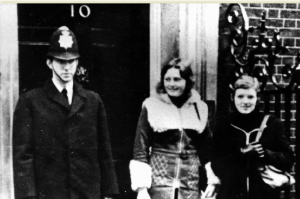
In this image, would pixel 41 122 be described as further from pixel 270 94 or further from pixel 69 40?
pixel 270 94

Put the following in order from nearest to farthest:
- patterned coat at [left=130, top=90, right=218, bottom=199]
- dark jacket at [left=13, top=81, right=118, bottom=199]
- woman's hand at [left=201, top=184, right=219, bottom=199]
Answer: dark jacket at [left=13, top=81, right=118, bottom=199] < patterned coat at [left=130, top=90, right=218, bottom=199] < woman's hand at [left=201, top=184, right=219, bottom=199]

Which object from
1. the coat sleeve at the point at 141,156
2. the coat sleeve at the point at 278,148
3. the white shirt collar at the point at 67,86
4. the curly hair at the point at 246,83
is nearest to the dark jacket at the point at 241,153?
the coat sleeve at the point at 278,148

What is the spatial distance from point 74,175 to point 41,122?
1.87 ft

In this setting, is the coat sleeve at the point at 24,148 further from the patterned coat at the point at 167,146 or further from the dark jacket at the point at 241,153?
the dark jacket at the point at 241,153

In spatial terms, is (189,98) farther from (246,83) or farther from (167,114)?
(246,83)

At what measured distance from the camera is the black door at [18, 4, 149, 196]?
12.4ft

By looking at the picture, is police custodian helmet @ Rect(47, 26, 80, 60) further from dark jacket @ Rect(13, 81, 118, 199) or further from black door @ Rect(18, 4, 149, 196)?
dark jacket @ Rect(13, 81, 118, 199)

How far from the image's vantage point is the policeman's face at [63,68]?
12.4 feet

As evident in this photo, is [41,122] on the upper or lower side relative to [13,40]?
lower

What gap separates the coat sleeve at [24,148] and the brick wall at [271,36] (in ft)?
5.84

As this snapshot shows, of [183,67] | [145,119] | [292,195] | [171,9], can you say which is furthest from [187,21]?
[292,195]

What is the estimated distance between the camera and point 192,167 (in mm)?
3912

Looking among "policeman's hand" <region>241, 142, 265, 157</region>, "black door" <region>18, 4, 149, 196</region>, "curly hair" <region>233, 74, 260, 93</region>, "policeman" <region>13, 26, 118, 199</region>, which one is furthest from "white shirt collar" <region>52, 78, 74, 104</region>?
"policeman's hand" <region>241, 142, 265, 157</region>

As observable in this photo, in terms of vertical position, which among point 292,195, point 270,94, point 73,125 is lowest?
point 292,195
